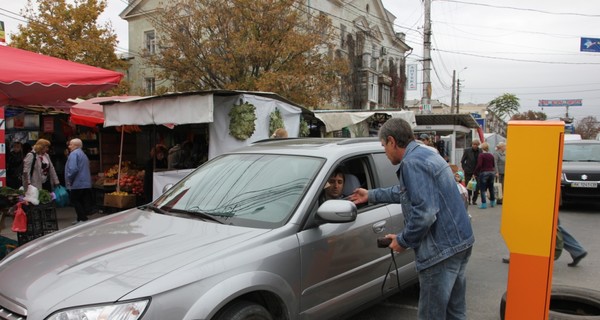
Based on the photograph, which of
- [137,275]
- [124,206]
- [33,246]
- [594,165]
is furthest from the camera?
[594,165]

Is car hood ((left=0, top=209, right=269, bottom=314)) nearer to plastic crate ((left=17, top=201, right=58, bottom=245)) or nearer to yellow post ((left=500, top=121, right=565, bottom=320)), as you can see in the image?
yellow post ((left=500, top=121, right=565, bottom=320))

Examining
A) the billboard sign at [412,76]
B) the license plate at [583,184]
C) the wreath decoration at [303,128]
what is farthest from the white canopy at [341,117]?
the billboard sign at [412,76]

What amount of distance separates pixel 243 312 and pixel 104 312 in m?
0.76

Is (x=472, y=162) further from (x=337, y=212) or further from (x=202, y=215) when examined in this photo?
(x=202, y=215)

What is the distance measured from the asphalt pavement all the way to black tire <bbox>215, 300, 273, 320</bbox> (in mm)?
1807

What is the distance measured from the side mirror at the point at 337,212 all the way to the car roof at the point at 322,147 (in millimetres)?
638

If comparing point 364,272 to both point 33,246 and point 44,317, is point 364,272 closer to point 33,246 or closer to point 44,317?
point 44,317

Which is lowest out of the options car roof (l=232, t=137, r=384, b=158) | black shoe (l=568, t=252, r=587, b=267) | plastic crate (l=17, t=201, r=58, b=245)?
black shoe (l=568, t=252, r=587, b=267)

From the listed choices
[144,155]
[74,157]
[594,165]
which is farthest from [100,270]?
[594,165]

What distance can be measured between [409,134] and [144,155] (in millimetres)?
10219

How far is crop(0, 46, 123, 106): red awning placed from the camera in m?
4.84

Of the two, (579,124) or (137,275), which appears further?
(579,124)

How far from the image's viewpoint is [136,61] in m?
28.4

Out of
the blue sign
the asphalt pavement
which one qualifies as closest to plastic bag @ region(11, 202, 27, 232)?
the asphalt pavement
